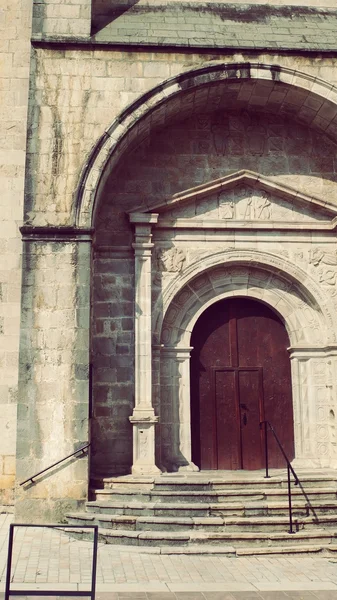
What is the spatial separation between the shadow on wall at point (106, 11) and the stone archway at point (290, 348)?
412 cm

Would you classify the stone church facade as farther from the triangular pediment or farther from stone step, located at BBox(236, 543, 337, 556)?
stone step, located at BBox(236, 543, 337, 556)

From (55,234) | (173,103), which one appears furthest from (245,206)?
(55,234)

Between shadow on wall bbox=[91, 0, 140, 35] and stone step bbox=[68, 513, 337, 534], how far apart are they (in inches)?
276

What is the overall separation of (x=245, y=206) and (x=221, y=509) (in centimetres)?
473

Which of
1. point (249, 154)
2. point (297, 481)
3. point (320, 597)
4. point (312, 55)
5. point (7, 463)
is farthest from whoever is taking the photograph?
point (249, 154)

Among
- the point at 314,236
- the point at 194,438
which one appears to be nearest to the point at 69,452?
the point at 194,438

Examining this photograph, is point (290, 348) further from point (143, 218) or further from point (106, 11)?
point (106, 11)

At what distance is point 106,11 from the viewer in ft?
31.8

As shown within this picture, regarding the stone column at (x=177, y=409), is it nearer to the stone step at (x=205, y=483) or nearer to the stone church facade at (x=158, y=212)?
the stone church facade at (x=158, y=212)

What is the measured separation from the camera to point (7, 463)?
8656mm

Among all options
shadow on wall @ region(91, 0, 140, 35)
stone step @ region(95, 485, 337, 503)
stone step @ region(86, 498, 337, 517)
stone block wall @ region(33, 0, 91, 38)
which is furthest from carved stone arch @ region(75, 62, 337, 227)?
stone step @ region(86, 498, 337, 517)

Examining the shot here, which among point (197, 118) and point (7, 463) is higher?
point (197, 118)

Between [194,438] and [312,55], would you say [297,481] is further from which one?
[312,55]

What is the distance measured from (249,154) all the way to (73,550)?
254 inches
